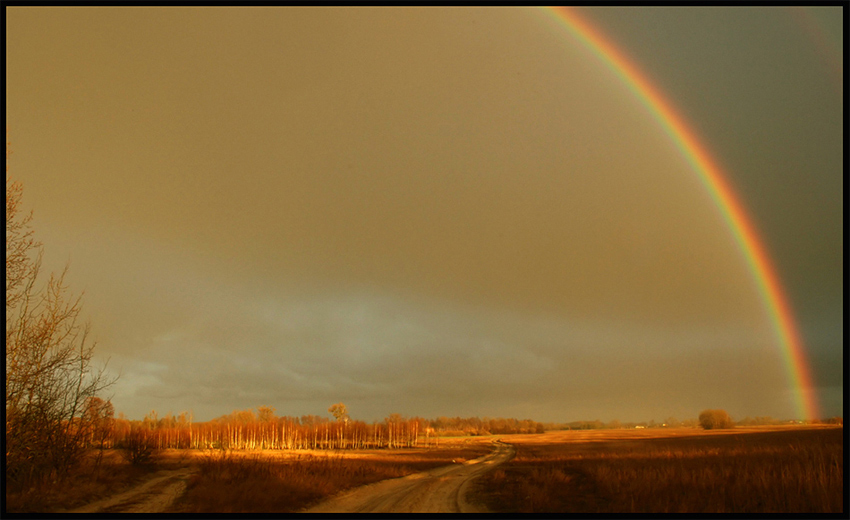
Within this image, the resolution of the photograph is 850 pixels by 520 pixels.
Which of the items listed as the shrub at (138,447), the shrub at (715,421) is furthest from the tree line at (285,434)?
the shrub at (715,421)

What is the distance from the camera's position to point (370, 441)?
117 metres

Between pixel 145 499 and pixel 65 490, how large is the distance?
351 centimetres

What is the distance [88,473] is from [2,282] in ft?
43.0

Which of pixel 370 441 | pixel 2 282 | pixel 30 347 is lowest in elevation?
pixel 370 441

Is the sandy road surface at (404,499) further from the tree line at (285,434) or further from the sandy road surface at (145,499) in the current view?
the tree line at (285,434)

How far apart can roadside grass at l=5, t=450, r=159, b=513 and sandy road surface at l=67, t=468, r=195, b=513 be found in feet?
1.49

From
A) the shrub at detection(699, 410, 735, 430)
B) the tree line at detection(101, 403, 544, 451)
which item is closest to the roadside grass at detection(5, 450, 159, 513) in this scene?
the tree line at detection(101, 403, 544, 451)

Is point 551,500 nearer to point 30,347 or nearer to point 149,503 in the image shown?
point 149,503

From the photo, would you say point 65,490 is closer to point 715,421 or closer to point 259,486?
point 259,486

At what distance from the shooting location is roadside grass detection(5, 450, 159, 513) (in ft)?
61.4

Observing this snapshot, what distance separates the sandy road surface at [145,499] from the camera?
20797mm

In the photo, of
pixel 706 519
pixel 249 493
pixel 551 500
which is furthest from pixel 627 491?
pixel 249 493

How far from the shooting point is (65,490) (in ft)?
67.9

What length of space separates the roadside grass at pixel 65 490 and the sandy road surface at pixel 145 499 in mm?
453
